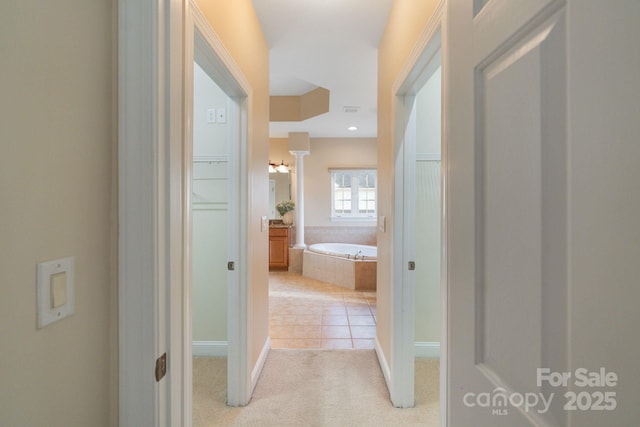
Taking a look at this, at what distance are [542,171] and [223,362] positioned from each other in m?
2.70

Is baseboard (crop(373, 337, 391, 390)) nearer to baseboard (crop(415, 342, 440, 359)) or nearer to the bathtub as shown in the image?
baseboard (crop(415, 342, 440, 359))

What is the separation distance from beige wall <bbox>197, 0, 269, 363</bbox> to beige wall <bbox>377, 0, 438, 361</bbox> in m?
0.95

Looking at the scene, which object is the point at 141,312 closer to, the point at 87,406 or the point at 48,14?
the point at 87,406

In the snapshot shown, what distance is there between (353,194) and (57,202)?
6.23m

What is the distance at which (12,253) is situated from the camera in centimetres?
51

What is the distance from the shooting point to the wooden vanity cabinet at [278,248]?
19.5 ft

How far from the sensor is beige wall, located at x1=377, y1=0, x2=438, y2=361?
1.68 metres

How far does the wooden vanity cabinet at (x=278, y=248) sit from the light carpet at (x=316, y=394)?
3358mm

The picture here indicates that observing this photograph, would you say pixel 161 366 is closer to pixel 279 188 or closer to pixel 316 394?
pixel 316 394

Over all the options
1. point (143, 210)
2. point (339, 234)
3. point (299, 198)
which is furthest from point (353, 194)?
point (143, 210)

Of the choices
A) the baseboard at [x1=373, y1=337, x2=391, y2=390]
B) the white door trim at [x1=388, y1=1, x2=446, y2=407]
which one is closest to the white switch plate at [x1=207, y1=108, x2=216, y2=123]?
the white door trim at [x1=388, y1=1, x2=446, y2=407]

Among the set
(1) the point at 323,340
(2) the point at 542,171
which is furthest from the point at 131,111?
(1) the point at 323,340

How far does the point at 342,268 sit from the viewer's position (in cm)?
495

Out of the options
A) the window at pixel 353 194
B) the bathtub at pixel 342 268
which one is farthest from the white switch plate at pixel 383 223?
the window at pixel 353 194
